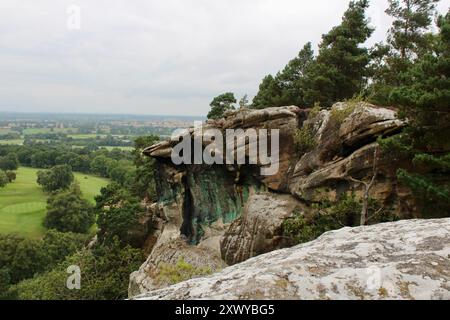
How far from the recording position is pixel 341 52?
2509 cm

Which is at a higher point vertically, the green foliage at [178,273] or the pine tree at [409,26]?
the pine tree at [409,26]

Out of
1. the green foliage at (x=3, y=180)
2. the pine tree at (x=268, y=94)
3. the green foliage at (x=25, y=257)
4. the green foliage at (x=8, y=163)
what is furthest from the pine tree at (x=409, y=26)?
the green foliage at (x=8, y=163)

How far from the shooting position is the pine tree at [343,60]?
2494cm

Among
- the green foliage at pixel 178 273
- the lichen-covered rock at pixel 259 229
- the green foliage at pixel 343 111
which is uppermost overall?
the green foliage at pixel 343 111

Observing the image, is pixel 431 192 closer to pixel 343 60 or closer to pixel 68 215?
pixel 343 60

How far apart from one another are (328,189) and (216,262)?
828 centimetres

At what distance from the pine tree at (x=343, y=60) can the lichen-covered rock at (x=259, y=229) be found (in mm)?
10171

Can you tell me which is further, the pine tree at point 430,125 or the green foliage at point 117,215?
the green foliage at point 117,215

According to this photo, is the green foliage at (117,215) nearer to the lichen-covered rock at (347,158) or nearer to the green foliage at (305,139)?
the lichen-covered rock at (347,158)

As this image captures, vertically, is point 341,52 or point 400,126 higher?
point 341,52

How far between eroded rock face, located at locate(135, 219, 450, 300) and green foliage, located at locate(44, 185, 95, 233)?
63.6 meters

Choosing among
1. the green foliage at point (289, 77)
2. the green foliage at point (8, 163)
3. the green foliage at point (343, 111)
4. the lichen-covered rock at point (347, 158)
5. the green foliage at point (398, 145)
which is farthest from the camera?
the green foliage at point (8, 163)
